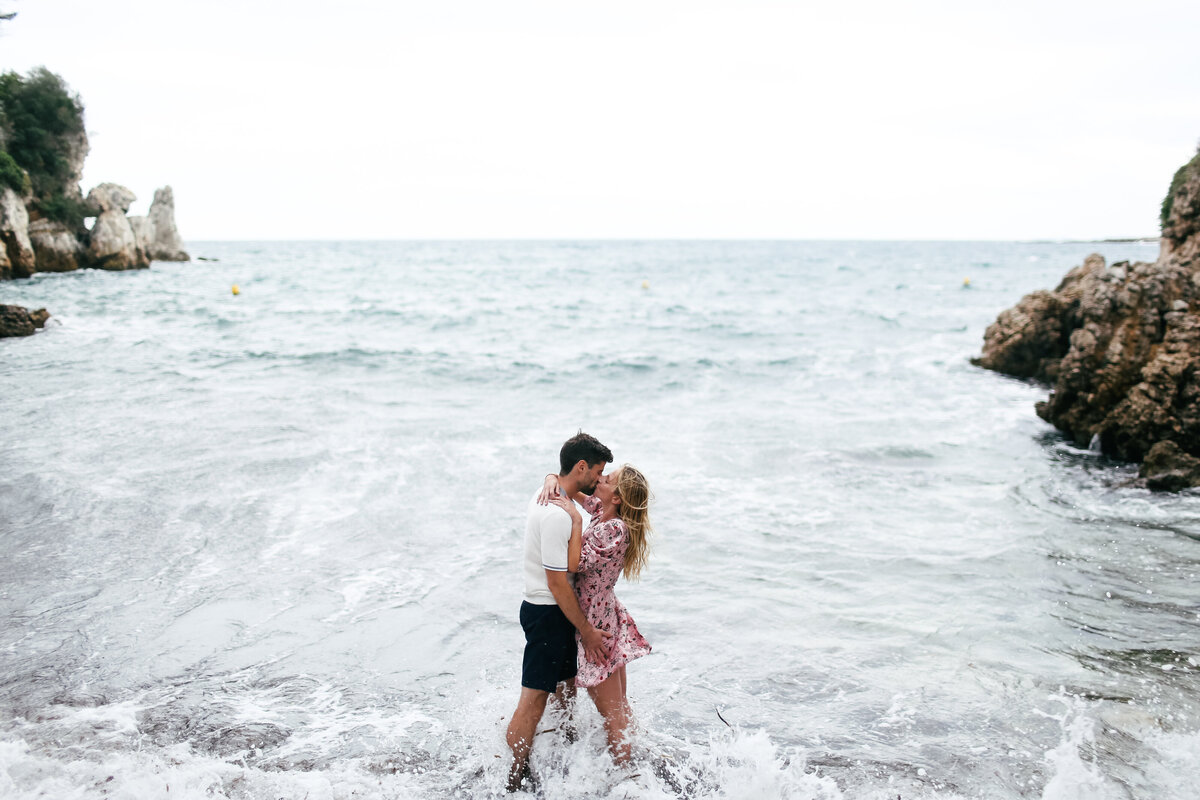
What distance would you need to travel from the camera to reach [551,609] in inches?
161

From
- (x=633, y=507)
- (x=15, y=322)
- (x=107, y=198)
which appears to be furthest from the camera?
(x=107, y=198)

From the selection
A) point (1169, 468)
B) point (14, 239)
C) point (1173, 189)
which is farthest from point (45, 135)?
point (1169, 468)

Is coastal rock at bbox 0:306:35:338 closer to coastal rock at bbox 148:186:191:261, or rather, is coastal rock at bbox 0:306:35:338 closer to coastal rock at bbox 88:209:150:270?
coastal rock at bbox 88:209:150:270

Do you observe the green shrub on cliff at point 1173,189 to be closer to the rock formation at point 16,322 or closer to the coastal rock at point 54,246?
the rock formation at point 16,322

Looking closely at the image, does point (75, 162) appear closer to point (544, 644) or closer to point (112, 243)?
point (112, 243)

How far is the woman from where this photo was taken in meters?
4.06

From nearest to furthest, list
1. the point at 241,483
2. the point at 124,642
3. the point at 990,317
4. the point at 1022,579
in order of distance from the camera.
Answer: the point at 124,642
the point at 1022,579
the point at 241,483
the point at 990,317

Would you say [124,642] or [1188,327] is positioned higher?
[1188,327]

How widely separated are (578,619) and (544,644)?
10.5 inches

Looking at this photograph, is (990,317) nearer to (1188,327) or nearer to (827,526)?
(1188,327)

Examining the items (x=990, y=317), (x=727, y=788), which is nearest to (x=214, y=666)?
(x=727, y=788)

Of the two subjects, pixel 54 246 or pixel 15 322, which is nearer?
pixel 15 322

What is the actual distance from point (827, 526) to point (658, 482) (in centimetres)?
251

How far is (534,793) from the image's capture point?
166 inches
